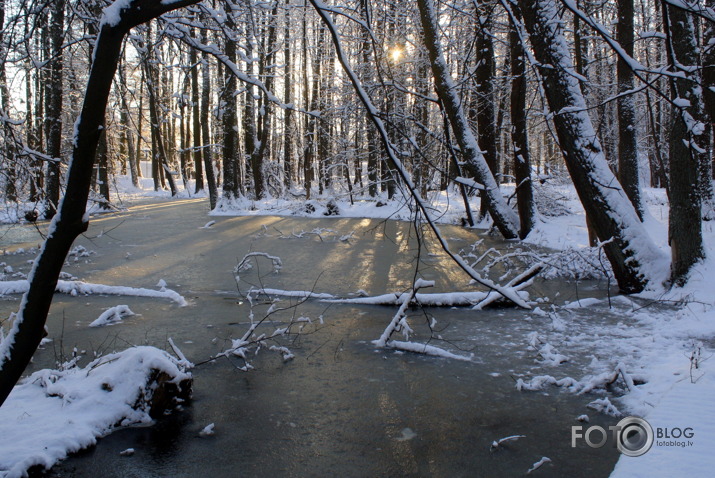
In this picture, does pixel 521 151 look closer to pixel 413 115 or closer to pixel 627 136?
pixel 627 136

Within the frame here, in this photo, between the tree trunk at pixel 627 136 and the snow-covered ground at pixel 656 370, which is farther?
the tree trunk at pixel 627 136

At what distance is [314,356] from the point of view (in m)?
4.82

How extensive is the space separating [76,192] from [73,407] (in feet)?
6.91

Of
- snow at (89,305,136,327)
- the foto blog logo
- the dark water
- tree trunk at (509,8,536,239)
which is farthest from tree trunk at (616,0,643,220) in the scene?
A: snow at (89,305,136,327)

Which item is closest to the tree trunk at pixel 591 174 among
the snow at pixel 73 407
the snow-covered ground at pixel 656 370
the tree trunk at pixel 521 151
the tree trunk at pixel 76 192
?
the snow-covered ground at pixel 656 370

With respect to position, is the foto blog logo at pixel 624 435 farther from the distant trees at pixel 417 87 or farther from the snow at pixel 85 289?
the snow at pixel 85 289

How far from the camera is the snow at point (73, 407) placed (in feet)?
10.3

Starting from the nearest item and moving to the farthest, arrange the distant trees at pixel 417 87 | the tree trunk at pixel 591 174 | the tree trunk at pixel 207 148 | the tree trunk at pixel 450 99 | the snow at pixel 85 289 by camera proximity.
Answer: the distant trees at pixel 417 87 → the tree trunk at pixel 591 174 → the snow at pixel 85 289 → the tree trunk at pixel 450 99 → the tree trunk at pixel 207 148

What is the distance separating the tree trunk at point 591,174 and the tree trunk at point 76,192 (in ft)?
18.5

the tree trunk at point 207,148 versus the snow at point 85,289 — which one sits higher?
the tree trunk at point 207,148

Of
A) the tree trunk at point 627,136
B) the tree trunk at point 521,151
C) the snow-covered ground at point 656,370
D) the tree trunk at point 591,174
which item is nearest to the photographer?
the snow-covered ground at point 656,370

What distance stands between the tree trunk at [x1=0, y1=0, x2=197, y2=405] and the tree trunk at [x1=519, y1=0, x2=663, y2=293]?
5.63 metres

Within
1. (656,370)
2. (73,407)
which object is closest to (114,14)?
(73,407)

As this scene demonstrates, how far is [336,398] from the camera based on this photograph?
12.9 feet
